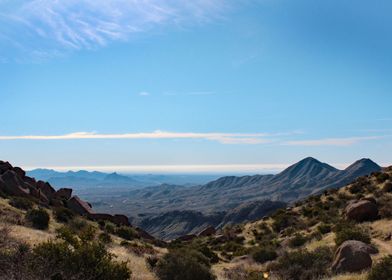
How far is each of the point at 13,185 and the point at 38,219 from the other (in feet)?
59.7

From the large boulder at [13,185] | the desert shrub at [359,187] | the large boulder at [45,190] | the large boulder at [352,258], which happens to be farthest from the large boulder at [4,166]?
the desert shrub at [359,187]

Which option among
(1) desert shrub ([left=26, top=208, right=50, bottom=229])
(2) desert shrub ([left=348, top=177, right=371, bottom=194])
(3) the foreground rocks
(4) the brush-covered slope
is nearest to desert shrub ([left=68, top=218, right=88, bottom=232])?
(1) desert shrub ([left=26, top=208, right=50, bottom=229])

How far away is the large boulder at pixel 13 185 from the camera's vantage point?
4725 centimetres

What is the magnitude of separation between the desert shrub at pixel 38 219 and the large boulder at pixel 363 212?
27307 mm

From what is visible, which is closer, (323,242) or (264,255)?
(264,255)

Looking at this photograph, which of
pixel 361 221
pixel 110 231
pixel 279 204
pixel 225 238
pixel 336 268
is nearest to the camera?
pixel 336 268

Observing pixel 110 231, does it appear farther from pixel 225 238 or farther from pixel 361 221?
pixel 361 221

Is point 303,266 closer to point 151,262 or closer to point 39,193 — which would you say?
point 151,262

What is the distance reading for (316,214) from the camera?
170 feet

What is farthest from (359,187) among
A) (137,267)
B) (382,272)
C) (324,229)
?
(382,272)

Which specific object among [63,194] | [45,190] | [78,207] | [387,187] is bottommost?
[78,207]

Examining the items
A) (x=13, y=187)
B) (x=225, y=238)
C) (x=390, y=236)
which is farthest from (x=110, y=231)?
(x=390, y=236)

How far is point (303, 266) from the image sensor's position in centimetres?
2433

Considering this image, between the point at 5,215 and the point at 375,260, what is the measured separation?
26.8 m
